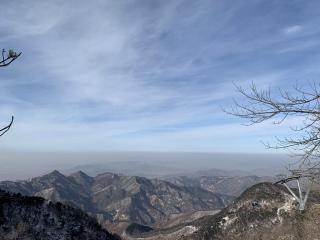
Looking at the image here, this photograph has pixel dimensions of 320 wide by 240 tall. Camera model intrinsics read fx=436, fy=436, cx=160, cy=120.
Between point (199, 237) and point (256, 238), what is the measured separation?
6075 centimetres

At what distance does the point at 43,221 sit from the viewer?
42.4 m

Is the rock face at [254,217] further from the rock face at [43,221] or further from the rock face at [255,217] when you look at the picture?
the rock face at [43,221]

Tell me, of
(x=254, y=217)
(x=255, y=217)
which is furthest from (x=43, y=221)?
(x=254, y=217)

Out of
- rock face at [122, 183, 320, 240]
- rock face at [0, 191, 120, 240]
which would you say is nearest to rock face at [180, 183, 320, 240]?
rock face at [122, 183, 320, 240]

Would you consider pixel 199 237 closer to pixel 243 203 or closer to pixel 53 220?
pixel 243 203

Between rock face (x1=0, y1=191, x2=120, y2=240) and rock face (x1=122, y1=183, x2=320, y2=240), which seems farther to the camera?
rock face (x1=122, y1=183, x2=320, y2=240)

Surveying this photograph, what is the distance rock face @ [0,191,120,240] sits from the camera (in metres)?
36.8

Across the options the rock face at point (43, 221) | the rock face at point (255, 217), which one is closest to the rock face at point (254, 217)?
the rock face at point (255, 217)

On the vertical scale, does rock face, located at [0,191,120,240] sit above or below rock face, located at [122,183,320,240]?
above

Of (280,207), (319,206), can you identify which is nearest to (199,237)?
(280,207)

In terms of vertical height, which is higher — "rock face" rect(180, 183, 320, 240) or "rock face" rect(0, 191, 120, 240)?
"rock face" rect(0, 191, 120, 240)

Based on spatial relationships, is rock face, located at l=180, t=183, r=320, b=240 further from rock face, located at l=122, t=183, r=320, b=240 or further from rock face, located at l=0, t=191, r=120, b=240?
rock face, located at l=0, t=191, r=120, b=240

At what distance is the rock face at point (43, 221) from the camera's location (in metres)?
36.8

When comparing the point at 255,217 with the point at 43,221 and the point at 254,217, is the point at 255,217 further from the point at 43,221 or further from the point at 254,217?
the point at 43,221
